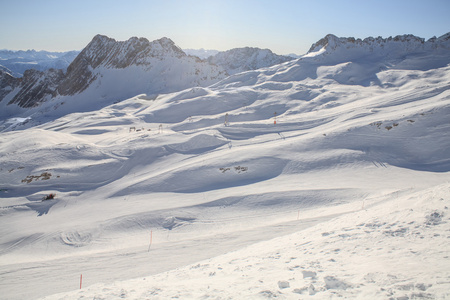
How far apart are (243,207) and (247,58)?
150 meters

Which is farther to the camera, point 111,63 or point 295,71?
point 111,63

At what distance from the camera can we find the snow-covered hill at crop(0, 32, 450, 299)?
678 centimetres

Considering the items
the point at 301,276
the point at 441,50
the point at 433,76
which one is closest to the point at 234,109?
the point at 433,76

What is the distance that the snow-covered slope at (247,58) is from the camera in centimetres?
14382

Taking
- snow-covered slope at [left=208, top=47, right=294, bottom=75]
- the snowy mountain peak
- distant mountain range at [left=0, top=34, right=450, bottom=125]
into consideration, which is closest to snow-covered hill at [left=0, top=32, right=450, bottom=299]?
the snowy mountain peak

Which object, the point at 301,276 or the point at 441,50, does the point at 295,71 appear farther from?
the point at 301,276

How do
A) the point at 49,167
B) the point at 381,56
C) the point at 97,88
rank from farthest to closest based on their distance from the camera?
the point at 97,88 < the point at 381,56 < the point at 49,167

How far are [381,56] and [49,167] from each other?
229ft

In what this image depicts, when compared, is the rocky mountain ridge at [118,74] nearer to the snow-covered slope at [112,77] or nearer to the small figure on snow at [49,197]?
the snow-covered slope at [112,77]

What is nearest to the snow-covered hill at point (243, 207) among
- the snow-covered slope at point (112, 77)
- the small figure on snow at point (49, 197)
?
the small figure on snow at point (49, 197)

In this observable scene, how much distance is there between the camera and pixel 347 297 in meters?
5.30

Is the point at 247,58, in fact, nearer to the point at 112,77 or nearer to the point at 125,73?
the point at 125,73

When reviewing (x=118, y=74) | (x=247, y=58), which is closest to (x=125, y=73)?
(x=118, y=74)

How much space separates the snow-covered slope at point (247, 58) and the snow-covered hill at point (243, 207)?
109088 millimetres
